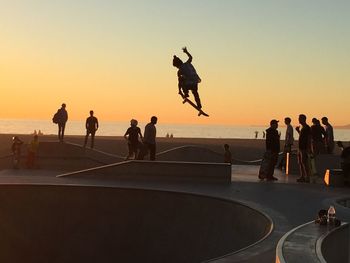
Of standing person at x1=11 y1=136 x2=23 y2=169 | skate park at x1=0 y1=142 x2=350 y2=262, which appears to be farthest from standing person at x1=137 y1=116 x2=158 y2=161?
standing person at x1=11 y1=136 x2=23 y2=169

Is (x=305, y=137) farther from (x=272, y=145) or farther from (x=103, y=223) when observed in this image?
(x=103, y=223)

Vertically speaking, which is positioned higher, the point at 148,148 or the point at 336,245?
the point at 148,148

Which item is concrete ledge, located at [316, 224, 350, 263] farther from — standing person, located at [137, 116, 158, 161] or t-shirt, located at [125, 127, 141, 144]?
t-shirt, located at [125, 127, 141, 144]

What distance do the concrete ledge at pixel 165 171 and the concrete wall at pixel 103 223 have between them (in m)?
2.85

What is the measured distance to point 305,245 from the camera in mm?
5805

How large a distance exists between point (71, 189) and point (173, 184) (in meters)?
2.90

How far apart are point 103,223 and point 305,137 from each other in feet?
20.0

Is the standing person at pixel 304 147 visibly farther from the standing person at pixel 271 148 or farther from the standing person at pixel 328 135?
the standing person at pixel 328 135

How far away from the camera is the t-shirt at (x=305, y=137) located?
1389 cm

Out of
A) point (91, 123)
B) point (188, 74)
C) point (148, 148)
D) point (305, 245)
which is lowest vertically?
point (305, 245)

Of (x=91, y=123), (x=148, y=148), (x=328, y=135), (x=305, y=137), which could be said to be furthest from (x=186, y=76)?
(x=91, y=123)

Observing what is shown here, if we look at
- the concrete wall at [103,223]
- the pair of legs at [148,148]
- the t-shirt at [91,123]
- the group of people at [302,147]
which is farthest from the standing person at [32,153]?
the group of people at [302,147]

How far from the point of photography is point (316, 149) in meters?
16.4

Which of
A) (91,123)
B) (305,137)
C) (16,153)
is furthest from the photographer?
(91,123)
